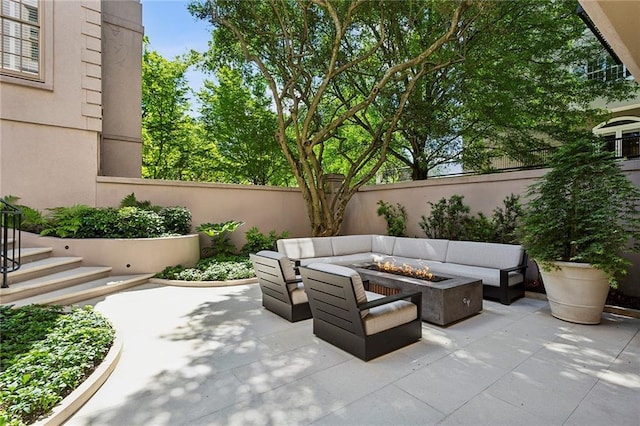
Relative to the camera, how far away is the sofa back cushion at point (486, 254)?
566 centimetres

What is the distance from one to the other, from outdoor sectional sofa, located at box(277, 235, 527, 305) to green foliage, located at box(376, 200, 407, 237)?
91 cm

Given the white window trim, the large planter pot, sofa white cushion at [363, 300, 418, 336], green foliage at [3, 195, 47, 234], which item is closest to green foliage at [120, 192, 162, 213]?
green foliage at [3, 195, 47, 234]

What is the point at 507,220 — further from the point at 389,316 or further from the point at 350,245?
the point at 389,316

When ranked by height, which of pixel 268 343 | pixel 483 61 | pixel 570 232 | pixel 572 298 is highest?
pixel 483 61

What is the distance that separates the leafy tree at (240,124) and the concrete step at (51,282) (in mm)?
7076

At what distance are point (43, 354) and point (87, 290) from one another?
303 centimetres

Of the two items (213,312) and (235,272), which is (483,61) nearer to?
(235,272)

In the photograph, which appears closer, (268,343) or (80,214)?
(268,343)

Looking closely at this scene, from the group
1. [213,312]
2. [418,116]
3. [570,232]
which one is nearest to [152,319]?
[213,312]

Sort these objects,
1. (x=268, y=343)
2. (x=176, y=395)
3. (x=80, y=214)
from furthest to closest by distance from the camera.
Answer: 1. (x=80, y=214)
2. (x=268, y=343)
3. (x=176, y=395)

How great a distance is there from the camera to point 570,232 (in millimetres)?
4488

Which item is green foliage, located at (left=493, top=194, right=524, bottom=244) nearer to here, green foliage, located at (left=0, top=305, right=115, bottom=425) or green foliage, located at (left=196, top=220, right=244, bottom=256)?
green foliage, located at (left=196, top=220, right=244, bottom=256)

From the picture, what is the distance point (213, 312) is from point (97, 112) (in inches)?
260

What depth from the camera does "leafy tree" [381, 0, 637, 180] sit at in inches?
344
